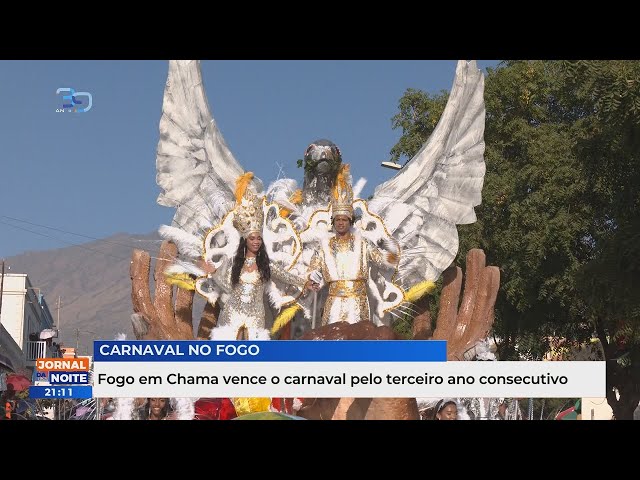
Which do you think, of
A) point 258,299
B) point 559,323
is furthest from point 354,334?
point 559,323

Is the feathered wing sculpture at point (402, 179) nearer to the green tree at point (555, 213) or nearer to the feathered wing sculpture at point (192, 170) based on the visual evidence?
the feathered wing sculpture at point (192, 170)

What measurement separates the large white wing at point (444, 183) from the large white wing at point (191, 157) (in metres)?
2.61

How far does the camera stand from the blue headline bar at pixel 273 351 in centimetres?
1193

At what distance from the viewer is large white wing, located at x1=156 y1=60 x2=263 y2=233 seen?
1842 cm

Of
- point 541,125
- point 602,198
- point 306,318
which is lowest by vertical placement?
point 306,318

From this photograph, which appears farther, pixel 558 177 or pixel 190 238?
pixel 558 177

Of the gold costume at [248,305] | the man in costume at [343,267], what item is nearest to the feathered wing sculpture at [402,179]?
the man in costume at [343,267]

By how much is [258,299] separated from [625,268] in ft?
22.0

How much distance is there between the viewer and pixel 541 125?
89.7ft

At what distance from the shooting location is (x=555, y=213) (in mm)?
25359
